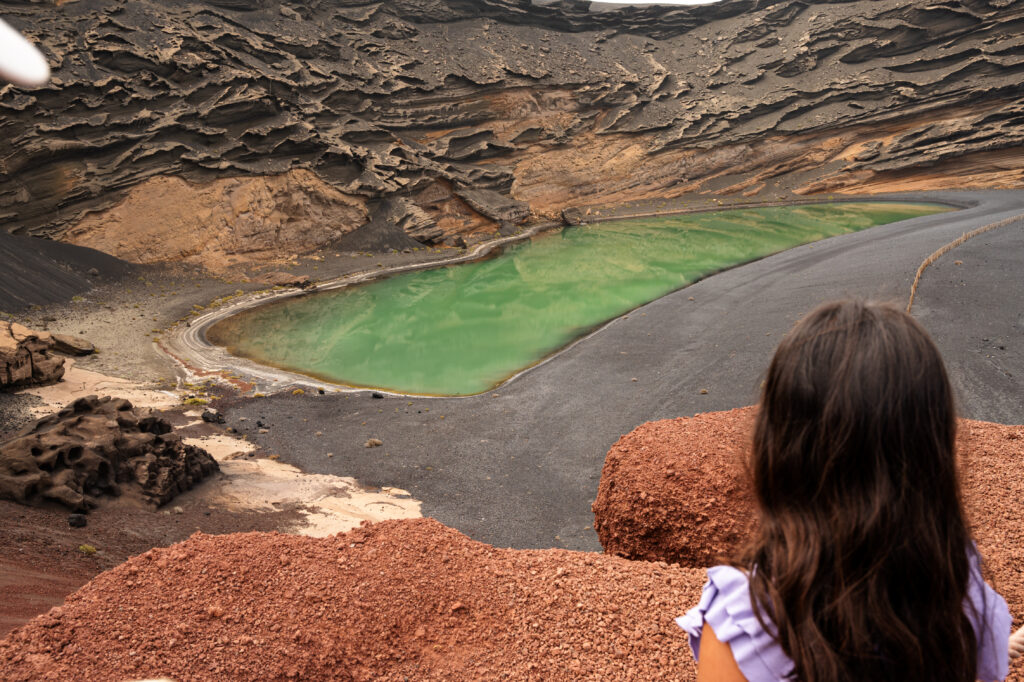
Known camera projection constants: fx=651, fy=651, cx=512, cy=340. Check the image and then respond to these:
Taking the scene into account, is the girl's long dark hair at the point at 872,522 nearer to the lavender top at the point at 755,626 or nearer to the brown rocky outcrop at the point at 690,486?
the lavender top at the point at 755,626

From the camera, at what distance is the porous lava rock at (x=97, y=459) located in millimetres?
7266

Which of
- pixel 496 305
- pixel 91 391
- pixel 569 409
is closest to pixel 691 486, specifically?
pixel 569 409

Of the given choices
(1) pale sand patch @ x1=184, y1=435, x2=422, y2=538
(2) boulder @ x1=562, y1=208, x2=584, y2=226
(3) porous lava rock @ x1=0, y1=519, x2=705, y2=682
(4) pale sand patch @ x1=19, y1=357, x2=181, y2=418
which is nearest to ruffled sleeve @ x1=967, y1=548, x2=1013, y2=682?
(3) porous lava rock @ x1=0, y1=519, x2=705, y2=682

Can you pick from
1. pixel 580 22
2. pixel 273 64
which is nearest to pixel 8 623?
pixel 273 64

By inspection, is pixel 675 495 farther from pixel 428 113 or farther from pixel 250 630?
pixel 428 113

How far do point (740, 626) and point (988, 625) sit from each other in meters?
0.57

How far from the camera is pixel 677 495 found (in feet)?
17.1

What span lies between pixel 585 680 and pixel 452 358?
14085mm

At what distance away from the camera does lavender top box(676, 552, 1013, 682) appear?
1.26 m

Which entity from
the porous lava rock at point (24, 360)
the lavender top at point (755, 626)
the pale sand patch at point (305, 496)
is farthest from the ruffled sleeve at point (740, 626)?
the porous lava rock at point (24, 360)

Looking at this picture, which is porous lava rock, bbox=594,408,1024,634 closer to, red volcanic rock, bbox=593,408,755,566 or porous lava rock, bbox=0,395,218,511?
red volcanic rock, bbox=593,408,755,566

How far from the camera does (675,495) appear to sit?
5.23m

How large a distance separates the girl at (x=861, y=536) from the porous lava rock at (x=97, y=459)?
813 cm

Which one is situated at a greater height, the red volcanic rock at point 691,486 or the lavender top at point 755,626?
the lavender top at point 755,626
